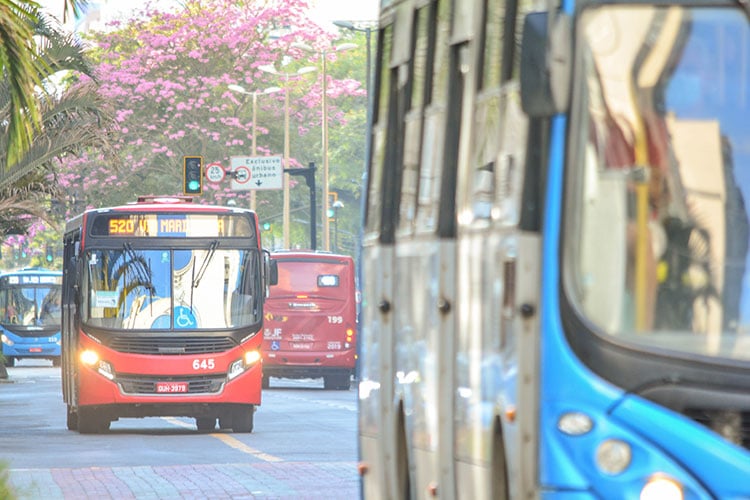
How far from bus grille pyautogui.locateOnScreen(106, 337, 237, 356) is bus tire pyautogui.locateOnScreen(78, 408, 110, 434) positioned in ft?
3.27

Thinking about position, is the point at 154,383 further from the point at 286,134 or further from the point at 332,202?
the point at 332,202

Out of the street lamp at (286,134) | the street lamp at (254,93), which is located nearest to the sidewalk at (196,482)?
the street lamp at (286,134)

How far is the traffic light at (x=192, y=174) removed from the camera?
39.8 m

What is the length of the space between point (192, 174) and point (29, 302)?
951 inches

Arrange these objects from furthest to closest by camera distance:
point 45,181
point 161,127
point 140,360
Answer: point 161,127, point 45,181, point 140,360

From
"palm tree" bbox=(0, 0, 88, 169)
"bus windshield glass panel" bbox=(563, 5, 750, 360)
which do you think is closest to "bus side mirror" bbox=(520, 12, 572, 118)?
"bus windshield glass panel" bbox=(563, 5, 750, 360)

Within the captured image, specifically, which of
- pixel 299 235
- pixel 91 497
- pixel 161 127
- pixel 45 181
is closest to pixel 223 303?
pixel 45 181

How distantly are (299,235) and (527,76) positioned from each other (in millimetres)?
78350

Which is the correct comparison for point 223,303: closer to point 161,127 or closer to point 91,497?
point 91,497

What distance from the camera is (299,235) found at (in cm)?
8544

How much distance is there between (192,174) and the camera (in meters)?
40.1

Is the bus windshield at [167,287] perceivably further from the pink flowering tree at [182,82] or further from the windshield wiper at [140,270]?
the pink flowering tree at [182,82]

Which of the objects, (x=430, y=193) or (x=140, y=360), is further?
(x=140, y=360)

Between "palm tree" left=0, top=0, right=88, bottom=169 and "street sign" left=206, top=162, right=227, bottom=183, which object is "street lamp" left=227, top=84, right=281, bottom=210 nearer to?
"street sign" left=206, top=162, right=227, bottom=183
